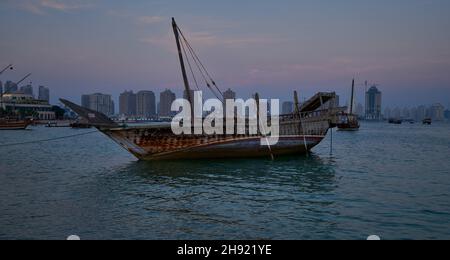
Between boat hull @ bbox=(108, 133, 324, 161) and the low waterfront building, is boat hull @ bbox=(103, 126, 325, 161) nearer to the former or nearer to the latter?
boat hull @ bbox=(108, 133, 324, 161)

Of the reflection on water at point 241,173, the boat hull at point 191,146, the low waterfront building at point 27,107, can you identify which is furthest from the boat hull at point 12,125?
the reflection on water at point 241,173

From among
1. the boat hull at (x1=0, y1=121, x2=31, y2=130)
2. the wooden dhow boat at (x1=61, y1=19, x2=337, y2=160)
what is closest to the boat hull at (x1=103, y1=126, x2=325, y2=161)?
the wooden dhow boat at (x1=61, y1=19, x2=337, y2=160)

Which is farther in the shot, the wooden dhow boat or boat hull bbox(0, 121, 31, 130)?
boat hull bbox(0, 121, 31, 130)

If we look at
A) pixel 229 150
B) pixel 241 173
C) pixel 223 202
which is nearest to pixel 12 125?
pixel 229 150

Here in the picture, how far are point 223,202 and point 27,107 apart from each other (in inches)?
6642

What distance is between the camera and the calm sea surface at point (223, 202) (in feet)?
34.7

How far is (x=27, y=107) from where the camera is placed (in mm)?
157750

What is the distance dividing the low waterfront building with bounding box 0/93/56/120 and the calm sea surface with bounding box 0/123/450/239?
14223 centimetres

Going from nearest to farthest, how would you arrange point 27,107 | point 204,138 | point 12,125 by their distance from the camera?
point 204,138
point 12,125
point 27,107

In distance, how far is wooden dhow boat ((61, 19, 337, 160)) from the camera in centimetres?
2336

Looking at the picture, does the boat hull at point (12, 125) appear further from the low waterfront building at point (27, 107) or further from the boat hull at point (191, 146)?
the boat hull at point (191, 146)

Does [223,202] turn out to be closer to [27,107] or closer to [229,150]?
[229,150]
